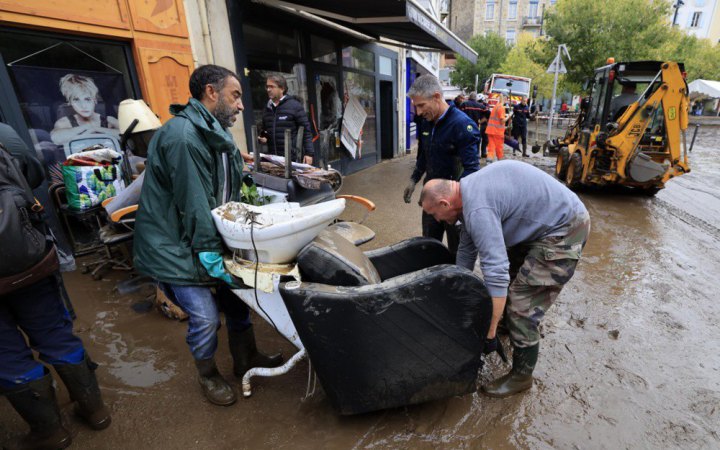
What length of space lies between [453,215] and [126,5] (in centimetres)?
395

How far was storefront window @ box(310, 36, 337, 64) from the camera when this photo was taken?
6773mm

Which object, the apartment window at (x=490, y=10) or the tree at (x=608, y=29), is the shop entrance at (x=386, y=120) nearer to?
the tree at (x=608, y=29)

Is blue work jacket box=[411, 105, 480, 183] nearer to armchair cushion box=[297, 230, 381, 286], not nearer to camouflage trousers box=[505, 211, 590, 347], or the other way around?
camouflage trousers box=[505, 211, 590, 347]

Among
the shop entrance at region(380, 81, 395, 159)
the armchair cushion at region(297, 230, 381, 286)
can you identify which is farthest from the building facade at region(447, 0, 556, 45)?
the armchair cushion at region(297, 230, 381, 286)

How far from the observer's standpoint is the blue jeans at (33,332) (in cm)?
165

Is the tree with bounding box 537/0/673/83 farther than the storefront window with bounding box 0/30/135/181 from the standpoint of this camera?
Yes

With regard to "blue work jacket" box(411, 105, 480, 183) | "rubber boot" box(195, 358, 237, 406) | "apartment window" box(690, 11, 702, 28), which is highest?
"apartment window" box(690, 11, 702, 28)

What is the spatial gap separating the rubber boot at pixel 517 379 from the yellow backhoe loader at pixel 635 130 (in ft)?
16.5

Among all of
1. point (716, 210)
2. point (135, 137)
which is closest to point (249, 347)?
point (135, 137)

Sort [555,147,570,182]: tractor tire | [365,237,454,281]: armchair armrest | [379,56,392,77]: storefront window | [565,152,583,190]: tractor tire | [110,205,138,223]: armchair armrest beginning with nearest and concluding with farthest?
1. [365,237,454,281]: armchair armrest
2. [110,205,138,223]: armchair armrest
3. [565,152,583,190]: tractor tire
4. [555,147,570,182]: tractor tire
5. [379,56,392,77]: storefront window

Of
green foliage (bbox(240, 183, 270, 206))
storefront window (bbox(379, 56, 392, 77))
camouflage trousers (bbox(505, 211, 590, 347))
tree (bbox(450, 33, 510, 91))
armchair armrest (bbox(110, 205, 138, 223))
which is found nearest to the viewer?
camouflage trousers (bbox(505, 211, 590, 347))

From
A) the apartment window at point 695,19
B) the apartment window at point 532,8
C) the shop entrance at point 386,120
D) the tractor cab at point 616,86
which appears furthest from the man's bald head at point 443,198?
the apartment window at point 532,8

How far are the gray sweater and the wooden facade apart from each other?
375cm

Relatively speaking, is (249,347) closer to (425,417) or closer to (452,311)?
(425,417)
